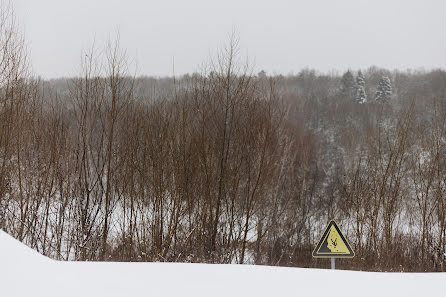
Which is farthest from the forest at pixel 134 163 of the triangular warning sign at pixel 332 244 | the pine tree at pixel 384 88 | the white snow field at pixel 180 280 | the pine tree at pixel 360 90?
the pine tree at pixel 384 88

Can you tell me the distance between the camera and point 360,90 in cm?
4350

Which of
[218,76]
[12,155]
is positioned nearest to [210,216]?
[218,76]

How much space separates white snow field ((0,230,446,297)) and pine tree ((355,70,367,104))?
41263 mm

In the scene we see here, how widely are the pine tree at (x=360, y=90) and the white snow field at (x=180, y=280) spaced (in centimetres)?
4126

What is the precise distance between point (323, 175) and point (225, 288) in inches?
693

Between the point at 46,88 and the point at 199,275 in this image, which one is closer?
the point at 199,275

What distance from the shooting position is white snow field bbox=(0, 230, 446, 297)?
2.21 m

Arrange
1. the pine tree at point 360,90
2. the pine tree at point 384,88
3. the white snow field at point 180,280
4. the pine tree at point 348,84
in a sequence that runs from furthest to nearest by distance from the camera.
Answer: the pine tree at point 384,88
the pine tree at point 348,84
the pine tree at point 360,90
the white snow field at point 180,280

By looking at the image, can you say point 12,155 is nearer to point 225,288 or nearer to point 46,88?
point 46,88

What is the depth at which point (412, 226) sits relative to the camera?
8.74m

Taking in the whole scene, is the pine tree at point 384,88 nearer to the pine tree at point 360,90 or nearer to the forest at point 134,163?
the pine tree at point 360,90

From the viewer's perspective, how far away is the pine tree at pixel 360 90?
138ft

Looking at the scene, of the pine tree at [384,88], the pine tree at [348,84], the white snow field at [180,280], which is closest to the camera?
the white snow field at [180,280]

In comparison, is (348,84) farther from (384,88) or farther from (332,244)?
(332,244)
